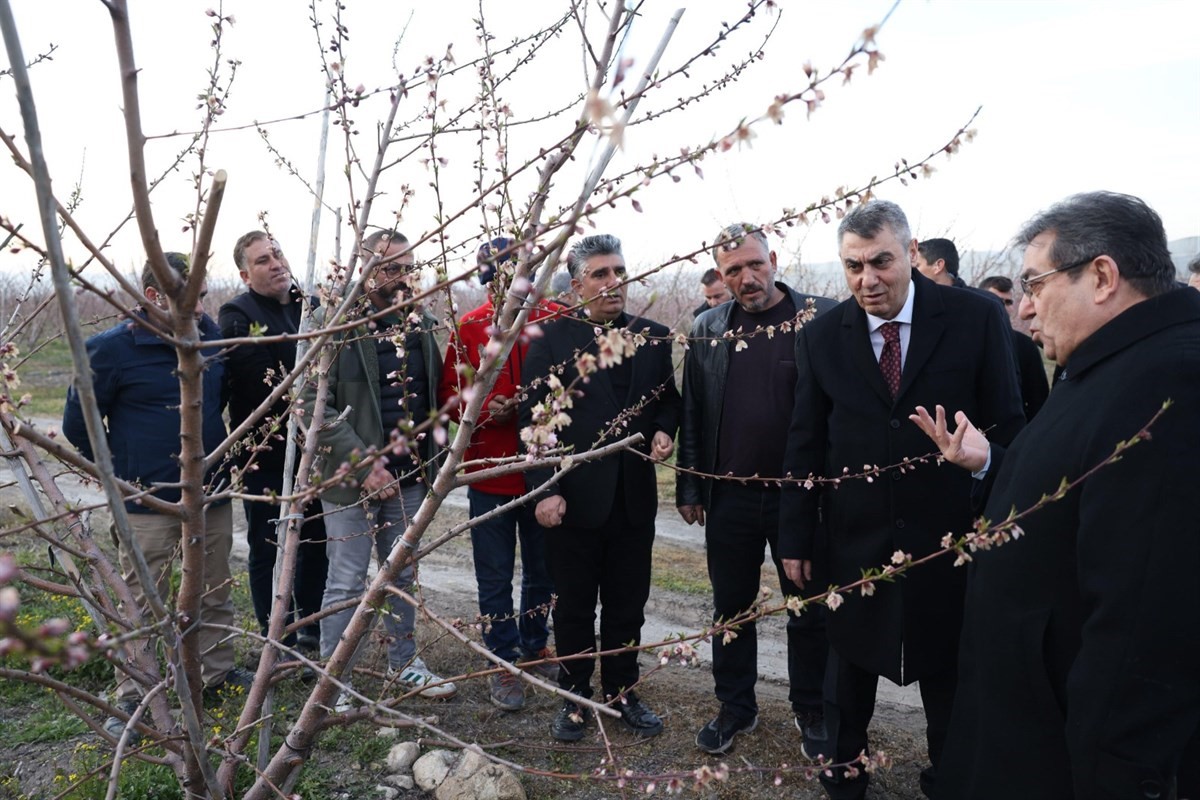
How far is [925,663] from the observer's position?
3.01 meters

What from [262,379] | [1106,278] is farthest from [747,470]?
[262,379]

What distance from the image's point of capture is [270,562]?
4789 mm

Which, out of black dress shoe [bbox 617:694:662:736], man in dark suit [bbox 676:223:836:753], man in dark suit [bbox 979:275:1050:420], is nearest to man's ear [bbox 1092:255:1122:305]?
man in dark suit [bbox 676:223:836:753]

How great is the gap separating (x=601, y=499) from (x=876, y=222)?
168cm

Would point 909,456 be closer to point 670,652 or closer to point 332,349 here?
point 670,652

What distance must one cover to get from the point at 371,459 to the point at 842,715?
2.53 meters

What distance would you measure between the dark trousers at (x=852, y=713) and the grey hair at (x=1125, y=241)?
5.57 ft

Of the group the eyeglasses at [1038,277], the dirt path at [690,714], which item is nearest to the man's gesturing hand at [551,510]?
the dirt path at [690,714]

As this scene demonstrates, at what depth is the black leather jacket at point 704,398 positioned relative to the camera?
12.9 feet

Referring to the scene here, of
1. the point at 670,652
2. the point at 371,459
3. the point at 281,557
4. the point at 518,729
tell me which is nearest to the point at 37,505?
the point at 281,557

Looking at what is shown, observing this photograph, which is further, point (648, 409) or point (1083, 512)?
point (648, 409)

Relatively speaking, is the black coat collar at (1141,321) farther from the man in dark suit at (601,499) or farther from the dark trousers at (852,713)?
the man in dark suit at (601,499)

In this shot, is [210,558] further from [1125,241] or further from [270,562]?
[1125,241]

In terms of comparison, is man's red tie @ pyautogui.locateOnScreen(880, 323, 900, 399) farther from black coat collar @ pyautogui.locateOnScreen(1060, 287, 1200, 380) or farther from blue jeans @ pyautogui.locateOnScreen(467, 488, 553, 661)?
blue jeans @ pyautogui.locateOnScreen(467, 488, 553, 661)
